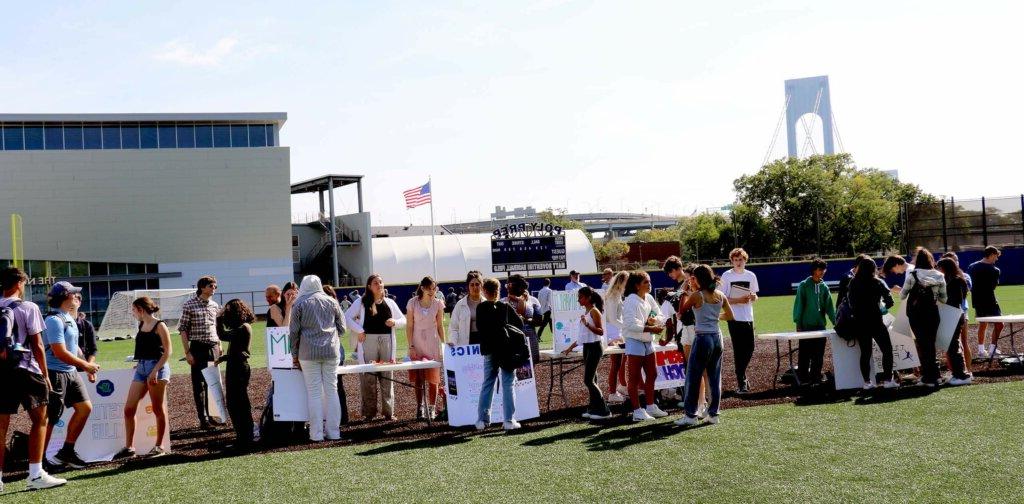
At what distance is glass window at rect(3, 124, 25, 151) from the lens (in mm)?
49875

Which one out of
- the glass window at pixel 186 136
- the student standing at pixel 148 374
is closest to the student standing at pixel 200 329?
the student standing at pixel 148 374

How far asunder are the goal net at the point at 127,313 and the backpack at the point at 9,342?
2824 cm

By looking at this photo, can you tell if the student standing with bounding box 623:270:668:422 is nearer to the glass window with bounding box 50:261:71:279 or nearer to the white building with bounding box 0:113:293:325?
the white building with bounding box 0:113:293:325

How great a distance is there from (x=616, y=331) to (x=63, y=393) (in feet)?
22.1

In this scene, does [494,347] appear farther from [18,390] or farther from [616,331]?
[18,390]

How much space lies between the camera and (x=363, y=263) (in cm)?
5759

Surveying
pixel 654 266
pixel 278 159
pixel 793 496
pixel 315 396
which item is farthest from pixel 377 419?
pixel 654 266

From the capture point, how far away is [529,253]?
45.3m

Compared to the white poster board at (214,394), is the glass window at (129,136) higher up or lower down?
higher up

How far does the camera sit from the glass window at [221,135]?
52781mm

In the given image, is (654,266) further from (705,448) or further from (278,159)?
(705,448)

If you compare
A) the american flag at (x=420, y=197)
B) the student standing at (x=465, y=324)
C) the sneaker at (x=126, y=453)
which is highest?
the american flag at (x=420, y=197)

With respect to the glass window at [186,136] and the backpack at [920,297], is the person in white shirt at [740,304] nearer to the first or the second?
the backpack at [920,297]

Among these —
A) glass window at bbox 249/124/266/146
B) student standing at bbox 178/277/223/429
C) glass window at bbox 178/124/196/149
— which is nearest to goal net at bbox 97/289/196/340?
glass window at bbox 178/124/196/149
